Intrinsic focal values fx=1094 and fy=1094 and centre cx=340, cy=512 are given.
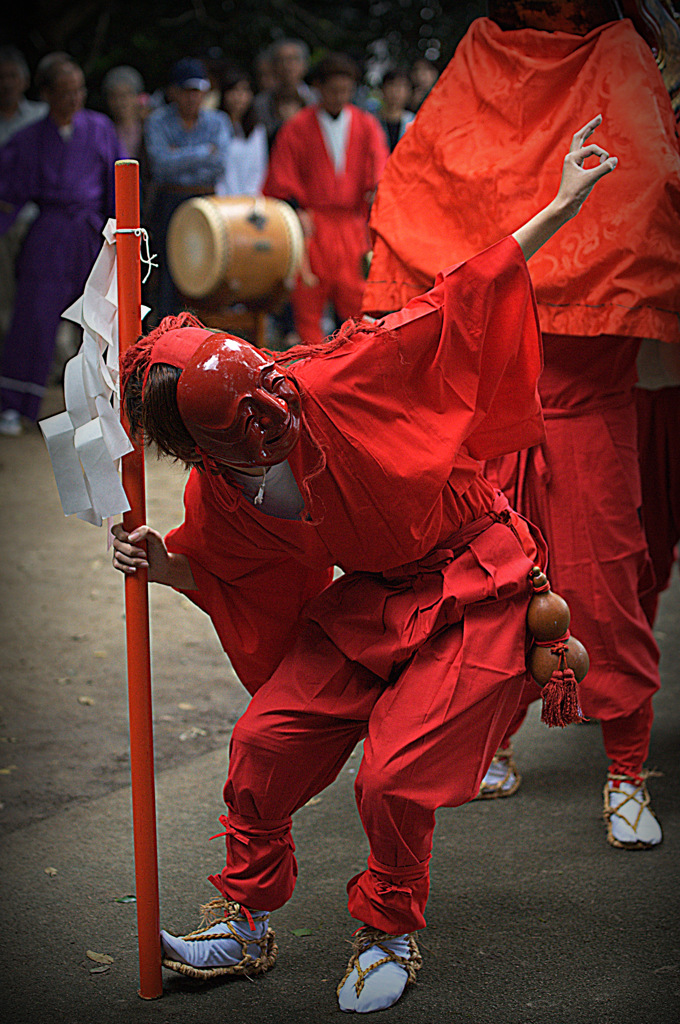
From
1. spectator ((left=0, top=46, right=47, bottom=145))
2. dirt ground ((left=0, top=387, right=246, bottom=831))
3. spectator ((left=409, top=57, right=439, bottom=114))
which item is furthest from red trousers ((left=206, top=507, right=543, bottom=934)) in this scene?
spectator ((left=409, top=57, right=439, bottom=114))

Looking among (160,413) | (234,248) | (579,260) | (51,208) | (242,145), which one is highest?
(579,260)

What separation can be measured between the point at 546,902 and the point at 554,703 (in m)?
0.58

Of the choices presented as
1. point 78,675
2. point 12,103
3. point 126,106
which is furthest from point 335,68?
point 78,675

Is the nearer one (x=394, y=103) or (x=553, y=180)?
(x=553, y=180)

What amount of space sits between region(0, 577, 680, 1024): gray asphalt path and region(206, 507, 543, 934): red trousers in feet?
0.62

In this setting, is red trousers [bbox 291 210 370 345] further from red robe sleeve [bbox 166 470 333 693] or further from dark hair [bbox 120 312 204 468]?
dark hair [bbox 120 312 204 468]

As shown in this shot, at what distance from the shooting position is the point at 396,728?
1752 millimetres

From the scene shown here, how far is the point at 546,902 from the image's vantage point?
7.14 feet

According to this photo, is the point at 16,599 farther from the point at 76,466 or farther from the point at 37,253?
the point at 37,253

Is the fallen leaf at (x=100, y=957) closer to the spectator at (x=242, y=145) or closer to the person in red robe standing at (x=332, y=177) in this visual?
the person in red robe standing at (x=332, y=177)

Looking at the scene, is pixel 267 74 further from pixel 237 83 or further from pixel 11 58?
pixel 11 58

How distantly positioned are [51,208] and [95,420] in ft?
15.7

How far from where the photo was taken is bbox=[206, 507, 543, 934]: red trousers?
174 centimetres

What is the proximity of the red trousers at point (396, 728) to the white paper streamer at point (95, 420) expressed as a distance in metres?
0.44
